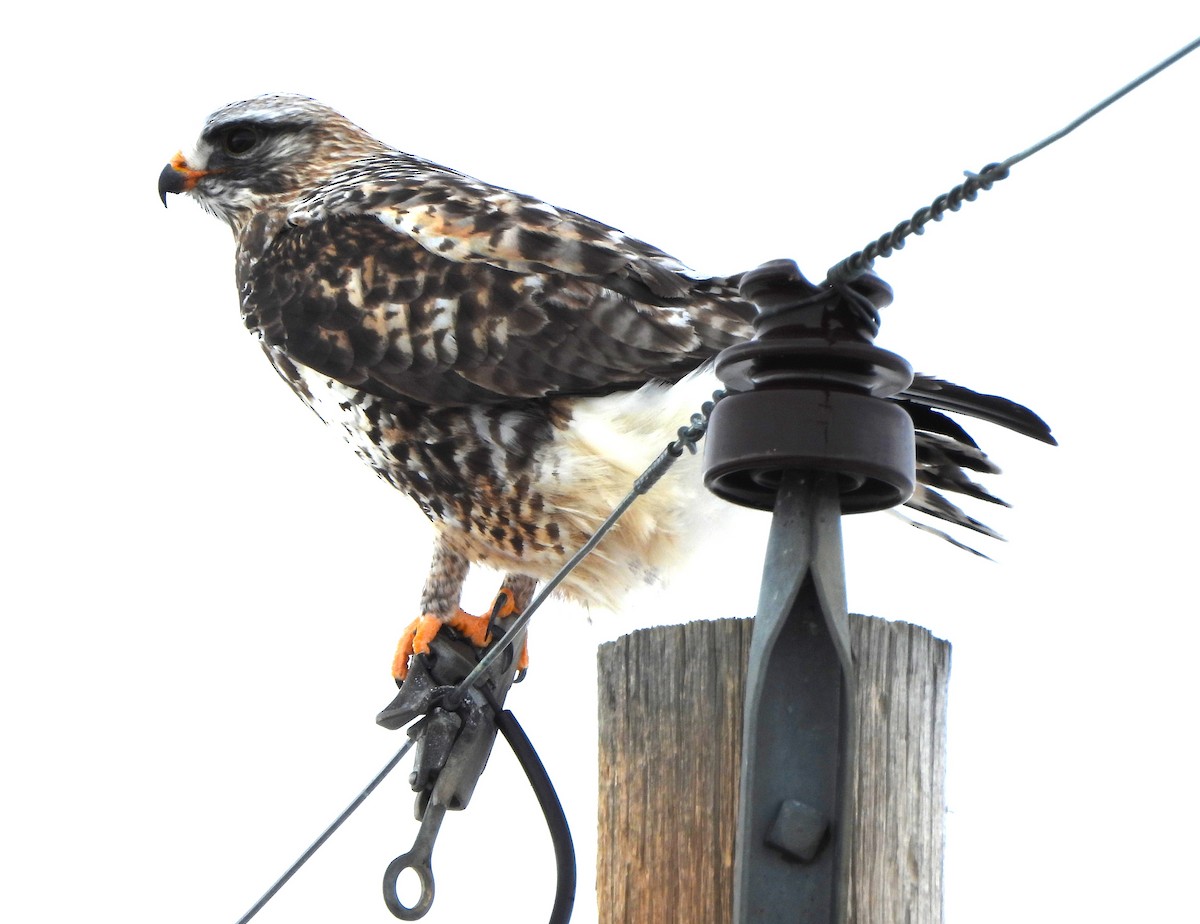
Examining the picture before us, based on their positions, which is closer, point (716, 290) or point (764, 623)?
point (764, 623)

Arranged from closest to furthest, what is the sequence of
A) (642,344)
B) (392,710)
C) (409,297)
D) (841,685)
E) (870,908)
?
(841,685) → (870,908) → (392,710) → (642,344) → (409,297)

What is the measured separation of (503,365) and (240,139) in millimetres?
1742

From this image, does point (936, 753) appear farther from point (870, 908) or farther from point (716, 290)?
point (716, 290)

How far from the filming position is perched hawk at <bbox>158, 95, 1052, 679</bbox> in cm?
356

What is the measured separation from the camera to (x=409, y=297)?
12.6 feet

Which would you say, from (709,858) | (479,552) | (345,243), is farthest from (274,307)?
(709,858)

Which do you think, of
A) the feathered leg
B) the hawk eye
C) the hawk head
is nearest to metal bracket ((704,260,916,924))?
the feathered leg

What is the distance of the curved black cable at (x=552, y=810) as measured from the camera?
276 cm

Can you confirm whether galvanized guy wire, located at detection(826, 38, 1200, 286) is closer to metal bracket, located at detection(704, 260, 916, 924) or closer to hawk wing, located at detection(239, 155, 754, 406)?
metal bracket, located at detection(704, 260, 916, 924)

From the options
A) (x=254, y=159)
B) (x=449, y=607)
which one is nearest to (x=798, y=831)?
(x=449, y=607)

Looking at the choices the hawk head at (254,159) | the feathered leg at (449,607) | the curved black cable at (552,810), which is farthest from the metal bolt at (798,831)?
the hawk head at (254,159)

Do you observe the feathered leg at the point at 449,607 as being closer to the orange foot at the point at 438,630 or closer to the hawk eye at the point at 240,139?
the orange foot at the point at 438,630

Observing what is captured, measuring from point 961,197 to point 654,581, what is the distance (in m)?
2.24

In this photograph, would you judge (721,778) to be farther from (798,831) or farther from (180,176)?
(180,176)
